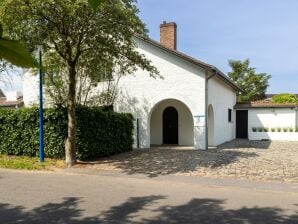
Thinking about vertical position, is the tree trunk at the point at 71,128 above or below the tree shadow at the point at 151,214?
above

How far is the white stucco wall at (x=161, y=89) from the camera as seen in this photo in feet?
59.4

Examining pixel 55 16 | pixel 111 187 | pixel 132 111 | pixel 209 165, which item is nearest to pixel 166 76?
pixel 132 111

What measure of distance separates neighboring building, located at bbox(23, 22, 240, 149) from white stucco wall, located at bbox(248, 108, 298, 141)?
484 centimetres

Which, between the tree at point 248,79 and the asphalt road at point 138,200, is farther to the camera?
the tree at point 248,79

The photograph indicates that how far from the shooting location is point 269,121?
87.5 ft

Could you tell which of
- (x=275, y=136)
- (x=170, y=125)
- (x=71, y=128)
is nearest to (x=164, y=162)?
(x=71, y=128)

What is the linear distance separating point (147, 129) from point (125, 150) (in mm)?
2195

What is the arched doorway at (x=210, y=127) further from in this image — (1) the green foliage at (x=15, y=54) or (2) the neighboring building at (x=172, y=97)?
(1) the green foliage at (x=15, y=54)

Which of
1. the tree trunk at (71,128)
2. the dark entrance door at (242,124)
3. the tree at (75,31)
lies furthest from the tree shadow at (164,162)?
the dark entrance door at (242,124)

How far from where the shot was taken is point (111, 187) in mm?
9383

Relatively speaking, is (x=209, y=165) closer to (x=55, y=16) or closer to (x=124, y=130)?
(x=124, y=130)

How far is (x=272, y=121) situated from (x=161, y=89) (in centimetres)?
1133

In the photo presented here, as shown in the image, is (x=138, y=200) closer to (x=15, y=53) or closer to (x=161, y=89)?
(x=15, y=53)

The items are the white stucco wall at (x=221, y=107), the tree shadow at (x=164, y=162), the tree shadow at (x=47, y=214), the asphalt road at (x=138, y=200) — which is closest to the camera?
the tree shadow at (x=47, y=214)
